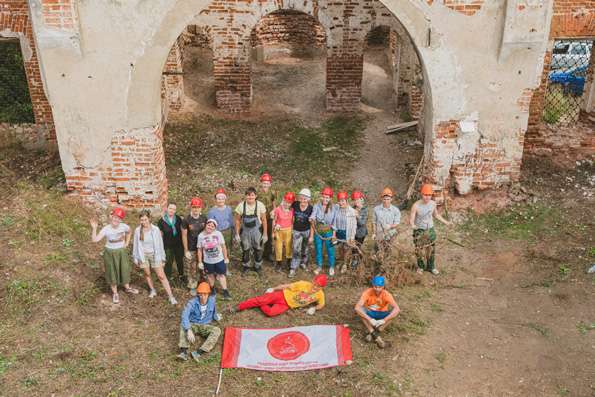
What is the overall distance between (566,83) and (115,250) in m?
13.1

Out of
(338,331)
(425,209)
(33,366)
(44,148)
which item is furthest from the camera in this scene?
(44,148)

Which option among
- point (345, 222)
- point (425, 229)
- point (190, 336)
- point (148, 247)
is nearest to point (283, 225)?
point (345, 222)

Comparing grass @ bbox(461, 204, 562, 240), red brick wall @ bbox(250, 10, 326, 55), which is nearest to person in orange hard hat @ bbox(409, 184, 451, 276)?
grass @ bbox(461, 204, 562, 240)

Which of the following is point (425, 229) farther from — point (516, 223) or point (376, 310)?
point (516, 223)

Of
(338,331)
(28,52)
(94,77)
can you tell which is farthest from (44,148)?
(338,331)

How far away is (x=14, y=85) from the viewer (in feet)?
46.6

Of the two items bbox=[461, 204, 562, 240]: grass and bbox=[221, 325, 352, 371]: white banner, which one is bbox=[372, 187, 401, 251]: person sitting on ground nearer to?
bbox=[221, 325, 352, 371]: white banner

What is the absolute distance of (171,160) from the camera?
491 inches

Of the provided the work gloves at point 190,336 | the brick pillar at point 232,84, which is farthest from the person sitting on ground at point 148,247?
the brick pillar at point 232,84

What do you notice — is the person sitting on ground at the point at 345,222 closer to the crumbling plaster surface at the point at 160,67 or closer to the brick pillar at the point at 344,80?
the crumbling plaster surface at the point at 160,67

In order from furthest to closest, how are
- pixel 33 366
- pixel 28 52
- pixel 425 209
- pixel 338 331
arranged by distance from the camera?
pixel 28 52
pixel 425 209
pixel 338 331
pixel 33 366

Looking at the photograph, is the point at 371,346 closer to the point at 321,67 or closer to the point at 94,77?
the point at 94,77

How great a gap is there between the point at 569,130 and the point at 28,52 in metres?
10.6

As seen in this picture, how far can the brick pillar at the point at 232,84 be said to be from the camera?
1429 centimetres
